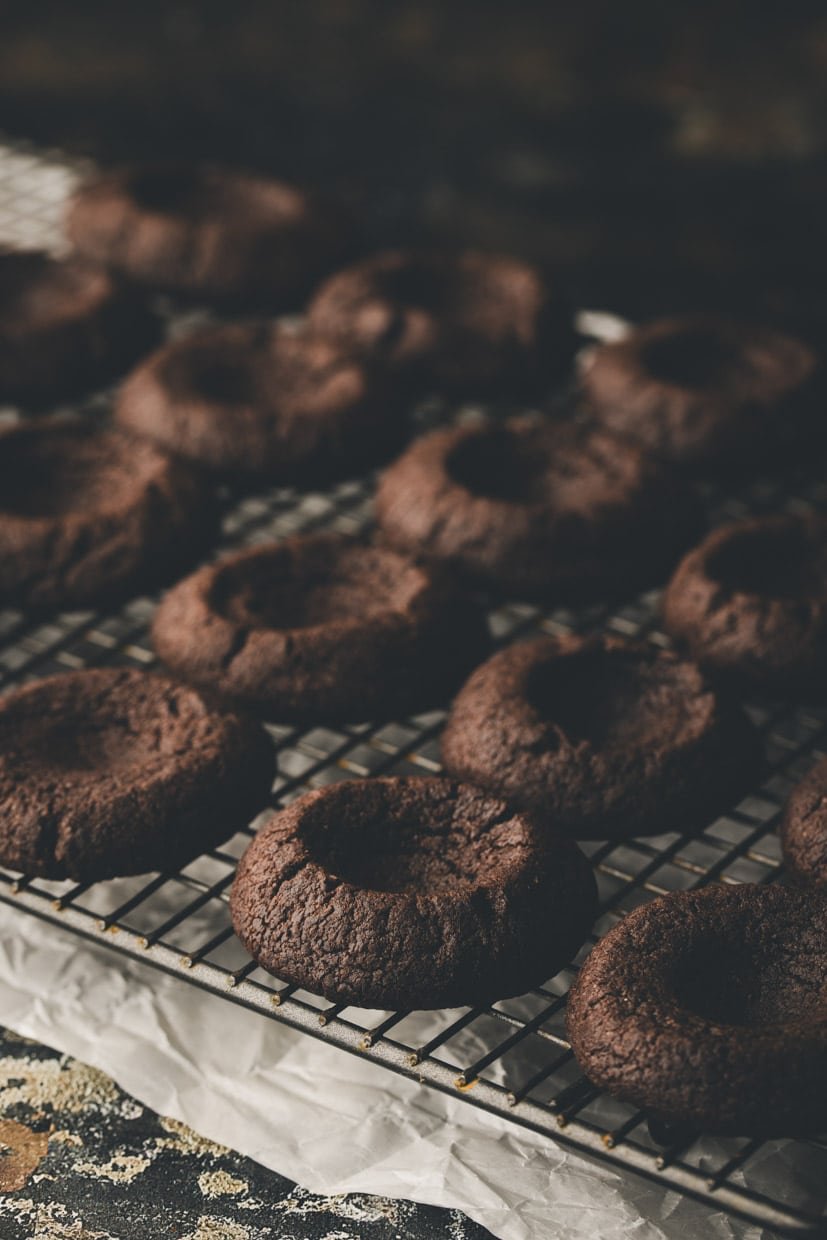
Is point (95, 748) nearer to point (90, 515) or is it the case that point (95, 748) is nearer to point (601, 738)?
point (90, 515)

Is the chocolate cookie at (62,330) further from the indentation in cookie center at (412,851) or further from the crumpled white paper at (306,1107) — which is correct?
the indentation in cookie center at (412,851)

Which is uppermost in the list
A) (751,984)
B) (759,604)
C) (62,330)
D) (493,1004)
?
(759,604)

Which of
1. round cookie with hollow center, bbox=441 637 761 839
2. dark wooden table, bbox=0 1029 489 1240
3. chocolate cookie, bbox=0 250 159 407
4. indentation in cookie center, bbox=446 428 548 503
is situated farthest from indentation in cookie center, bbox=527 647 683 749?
chocolate cookie, bbox=0 250 159 407

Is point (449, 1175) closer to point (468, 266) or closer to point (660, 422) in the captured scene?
point (660, 422)

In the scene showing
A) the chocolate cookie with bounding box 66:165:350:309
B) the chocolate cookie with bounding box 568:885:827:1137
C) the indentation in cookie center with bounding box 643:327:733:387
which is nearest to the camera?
the chocolate cookie with bounding box 568:885:827:1137

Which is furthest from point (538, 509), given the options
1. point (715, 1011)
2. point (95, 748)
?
point (715, 1011)

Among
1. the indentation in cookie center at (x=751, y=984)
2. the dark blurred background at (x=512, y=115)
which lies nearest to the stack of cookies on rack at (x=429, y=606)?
the indentation in cookie center at (x=751, y=984)

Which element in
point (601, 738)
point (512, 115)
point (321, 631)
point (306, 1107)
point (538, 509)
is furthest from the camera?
point (512, 115)

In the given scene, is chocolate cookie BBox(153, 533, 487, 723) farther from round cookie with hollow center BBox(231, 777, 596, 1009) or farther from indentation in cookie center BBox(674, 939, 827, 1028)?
indentation in cookie center BBox(674, 939, 827, 1028)
